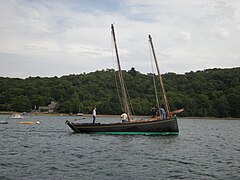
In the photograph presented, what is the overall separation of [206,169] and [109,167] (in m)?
7.11

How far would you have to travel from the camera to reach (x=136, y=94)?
6555 inches

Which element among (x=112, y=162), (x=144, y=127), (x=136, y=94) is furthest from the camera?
(x=136, y=94)

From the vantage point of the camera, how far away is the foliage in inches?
6176

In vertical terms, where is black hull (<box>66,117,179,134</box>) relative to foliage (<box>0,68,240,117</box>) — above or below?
below

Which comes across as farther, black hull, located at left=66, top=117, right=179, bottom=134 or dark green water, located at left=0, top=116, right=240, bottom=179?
black hull, located at left=66, top=117, right=179, bottom=134

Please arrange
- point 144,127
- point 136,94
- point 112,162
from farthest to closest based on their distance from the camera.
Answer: point 136,94 → point 144,127 → point 112,162

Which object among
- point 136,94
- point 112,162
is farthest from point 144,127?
point 136,94

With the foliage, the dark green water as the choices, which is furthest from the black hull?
the foliage

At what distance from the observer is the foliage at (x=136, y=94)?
6176 inches

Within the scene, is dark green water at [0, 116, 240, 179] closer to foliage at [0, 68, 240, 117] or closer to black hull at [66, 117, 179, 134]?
black hull at [66, 117, 179, 134]

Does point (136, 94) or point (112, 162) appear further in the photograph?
point (136, 94)

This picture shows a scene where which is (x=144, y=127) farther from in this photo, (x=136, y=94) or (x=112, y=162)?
(x=136, y=94)

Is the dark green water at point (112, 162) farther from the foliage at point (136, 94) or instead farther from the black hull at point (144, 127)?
the foliage at point (136, 94)

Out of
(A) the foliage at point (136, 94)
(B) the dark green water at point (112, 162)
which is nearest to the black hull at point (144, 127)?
(B) the dark green water at point (112, 162)
